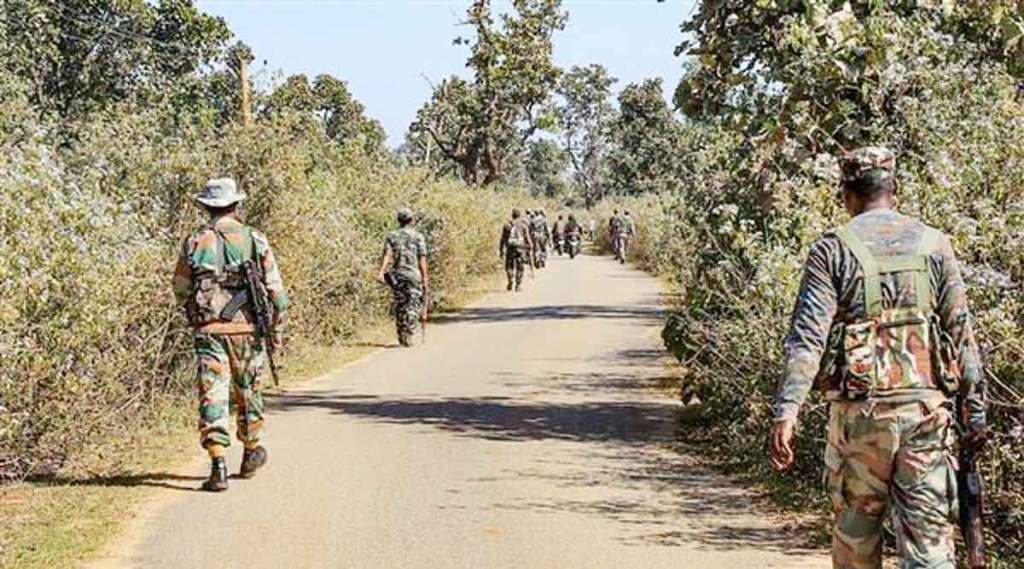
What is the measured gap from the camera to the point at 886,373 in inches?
205

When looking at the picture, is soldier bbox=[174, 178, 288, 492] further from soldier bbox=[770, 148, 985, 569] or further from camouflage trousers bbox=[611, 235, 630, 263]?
camouflage trousers bbox=[611, 235, 630, 263]

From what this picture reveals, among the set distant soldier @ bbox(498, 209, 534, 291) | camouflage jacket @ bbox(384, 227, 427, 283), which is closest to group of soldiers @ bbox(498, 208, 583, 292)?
distant soldier @ bbox(498, 209, 534, 291)

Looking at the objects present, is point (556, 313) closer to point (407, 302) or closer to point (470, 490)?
point (407, 302)

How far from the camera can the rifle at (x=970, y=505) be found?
519 cm

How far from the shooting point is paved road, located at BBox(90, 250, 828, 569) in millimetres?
7457

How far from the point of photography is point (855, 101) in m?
9.98

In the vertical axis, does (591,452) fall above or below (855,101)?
below

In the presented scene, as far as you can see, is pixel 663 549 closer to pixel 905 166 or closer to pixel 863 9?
pixel 905 166

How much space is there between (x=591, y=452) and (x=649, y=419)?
2.00 meters

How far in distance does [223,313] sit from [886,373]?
16.7ft

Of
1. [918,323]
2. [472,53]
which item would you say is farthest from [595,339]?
[472,53]

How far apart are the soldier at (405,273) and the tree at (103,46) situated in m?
19.1

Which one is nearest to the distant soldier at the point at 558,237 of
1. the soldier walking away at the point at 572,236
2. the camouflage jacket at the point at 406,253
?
the soldier walking away at the point at 572,236

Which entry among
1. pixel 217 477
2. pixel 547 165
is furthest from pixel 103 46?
pixel 547 165
